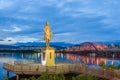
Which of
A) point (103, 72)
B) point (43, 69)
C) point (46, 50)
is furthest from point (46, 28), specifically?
point (103, 72)

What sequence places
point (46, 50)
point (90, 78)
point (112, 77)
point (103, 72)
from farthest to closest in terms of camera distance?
point (46, 50) → point (103, 72) → point (112, 77) → point (90, 78)

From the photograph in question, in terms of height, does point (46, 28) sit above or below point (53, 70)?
above

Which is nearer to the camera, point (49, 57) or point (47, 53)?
point (47, 53)

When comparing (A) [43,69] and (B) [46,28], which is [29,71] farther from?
(B) [46,28]

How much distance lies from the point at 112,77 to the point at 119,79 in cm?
389

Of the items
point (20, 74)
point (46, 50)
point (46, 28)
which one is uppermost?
point (46, 28)

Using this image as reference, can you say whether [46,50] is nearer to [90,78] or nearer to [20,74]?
[20,74]

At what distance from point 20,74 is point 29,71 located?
163 centimetres

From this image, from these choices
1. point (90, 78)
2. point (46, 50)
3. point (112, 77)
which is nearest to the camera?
point (90, 78)

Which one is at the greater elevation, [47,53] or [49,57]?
[47,53]

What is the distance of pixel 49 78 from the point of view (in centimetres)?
3809

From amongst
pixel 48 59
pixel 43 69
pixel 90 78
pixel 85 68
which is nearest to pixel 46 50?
pixel 48 59

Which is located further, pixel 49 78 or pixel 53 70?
pixel 53 70

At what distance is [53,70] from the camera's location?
5422 centimetres
